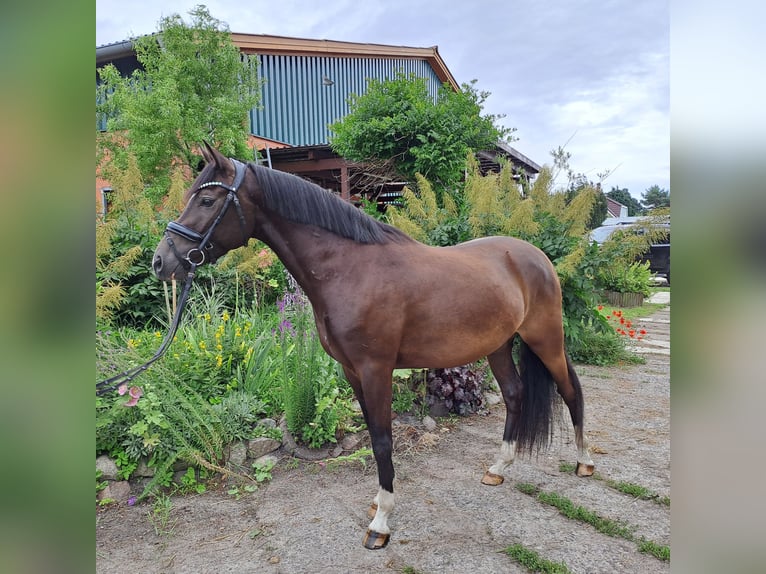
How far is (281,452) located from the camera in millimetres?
3020

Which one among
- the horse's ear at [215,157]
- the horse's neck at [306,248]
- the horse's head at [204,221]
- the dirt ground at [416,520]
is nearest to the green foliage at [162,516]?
the dirt ground at [416,520]

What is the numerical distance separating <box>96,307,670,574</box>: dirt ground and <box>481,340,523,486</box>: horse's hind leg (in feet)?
0.38

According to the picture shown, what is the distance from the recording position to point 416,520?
2.34 m

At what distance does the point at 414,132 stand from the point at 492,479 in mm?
5694

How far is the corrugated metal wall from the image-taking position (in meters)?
12.0

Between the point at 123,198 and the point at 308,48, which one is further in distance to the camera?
the point at 308,48

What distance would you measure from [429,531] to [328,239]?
1615 millimetres

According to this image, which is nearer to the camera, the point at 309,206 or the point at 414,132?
the point at 309,206

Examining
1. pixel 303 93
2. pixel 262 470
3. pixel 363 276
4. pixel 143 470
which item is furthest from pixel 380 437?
pixel 303 93

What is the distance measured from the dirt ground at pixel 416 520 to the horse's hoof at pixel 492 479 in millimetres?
38

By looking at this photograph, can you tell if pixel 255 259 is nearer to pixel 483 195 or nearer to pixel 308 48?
pixel 483 195

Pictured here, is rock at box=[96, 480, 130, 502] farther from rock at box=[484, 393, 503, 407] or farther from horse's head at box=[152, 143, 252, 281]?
rock at box=[484, 393, 503, 407]

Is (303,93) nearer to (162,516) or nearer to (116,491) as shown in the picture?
(116,491)
